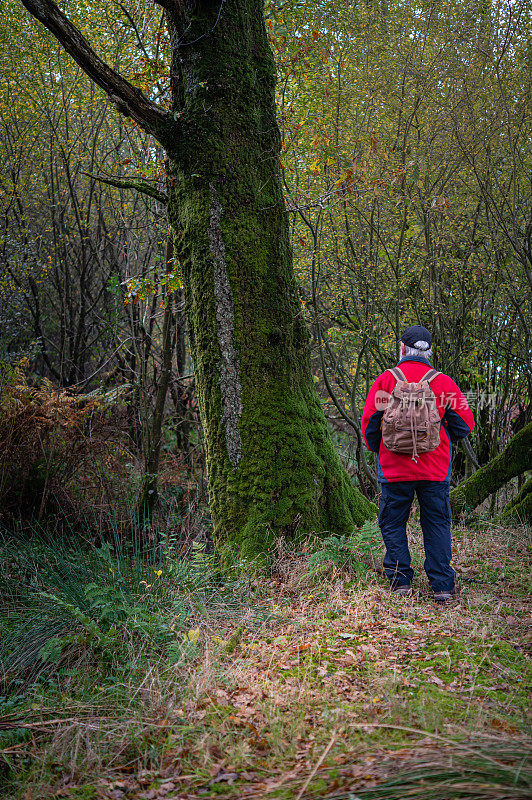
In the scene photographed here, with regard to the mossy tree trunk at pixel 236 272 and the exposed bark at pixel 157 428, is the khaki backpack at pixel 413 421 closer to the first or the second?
the mossy tree trunk at pixel 236 272

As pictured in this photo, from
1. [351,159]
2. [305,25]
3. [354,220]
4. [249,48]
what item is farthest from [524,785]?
[305,25]

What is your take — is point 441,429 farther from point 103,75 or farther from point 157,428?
point 157,428

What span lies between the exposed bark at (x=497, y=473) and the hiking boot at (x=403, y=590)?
8.90ft

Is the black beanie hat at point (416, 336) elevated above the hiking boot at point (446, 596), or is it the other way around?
the black beanie hat at point (416, 336)

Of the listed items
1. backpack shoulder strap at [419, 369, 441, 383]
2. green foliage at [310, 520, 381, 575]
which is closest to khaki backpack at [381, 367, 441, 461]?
backpack shoulder strap at [419, 369, 441, 383]

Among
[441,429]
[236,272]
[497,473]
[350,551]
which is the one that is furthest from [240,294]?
[497,473]

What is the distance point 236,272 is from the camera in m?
4.99

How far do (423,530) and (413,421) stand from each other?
828 millimetres

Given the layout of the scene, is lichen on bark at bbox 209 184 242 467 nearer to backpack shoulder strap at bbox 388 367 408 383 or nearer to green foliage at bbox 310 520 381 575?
green foliage at bbox 310 520 381 575

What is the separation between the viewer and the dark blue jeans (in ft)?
14.0

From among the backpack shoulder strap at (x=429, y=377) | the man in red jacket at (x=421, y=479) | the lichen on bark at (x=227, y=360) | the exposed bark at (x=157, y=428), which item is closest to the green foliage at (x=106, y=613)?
the lichen on bark at (x=227, y=360)

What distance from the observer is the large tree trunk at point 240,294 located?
4891 millimetres

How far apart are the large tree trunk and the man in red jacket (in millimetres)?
730

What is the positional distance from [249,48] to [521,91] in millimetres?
3932
